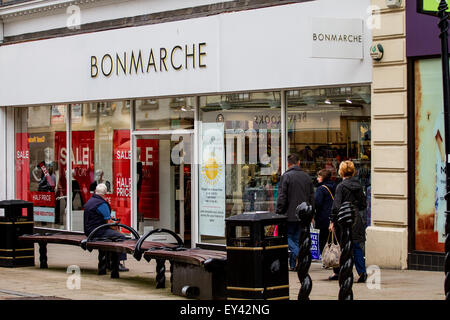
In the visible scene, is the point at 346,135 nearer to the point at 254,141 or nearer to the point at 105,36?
the point at 254,141

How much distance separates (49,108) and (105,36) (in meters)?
3.27

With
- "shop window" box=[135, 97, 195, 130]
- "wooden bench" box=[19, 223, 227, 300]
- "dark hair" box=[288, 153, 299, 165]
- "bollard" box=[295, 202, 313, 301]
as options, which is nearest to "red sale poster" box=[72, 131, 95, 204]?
"shop window" box=[135, 97, 195, 130]

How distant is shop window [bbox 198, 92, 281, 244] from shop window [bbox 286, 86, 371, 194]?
424mm

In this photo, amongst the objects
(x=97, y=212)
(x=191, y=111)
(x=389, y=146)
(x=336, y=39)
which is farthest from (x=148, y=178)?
(x=389, y=146)

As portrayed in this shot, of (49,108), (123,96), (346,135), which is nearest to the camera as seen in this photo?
(346,135)

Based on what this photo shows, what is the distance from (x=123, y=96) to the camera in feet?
59.0

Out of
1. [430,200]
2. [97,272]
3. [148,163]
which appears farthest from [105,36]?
[430,200]

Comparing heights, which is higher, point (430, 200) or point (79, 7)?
point (79, 7)

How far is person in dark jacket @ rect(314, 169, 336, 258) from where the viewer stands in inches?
534

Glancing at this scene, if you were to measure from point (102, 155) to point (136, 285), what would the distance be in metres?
7.50

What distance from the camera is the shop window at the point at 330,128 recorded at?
14117mm

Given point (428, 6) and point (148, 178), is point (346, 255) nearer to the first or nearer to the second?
point (428, 6)

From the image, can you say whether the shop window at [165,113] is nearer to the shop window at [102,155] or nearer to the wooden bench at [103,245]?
the shop window at [102,155]

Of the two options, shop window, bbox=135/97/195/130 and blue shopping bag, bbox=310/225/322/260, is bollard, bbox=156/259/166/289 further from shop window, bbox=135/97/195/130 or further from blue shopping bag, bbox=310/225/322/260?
shop window, bbox=135/97/195/130
